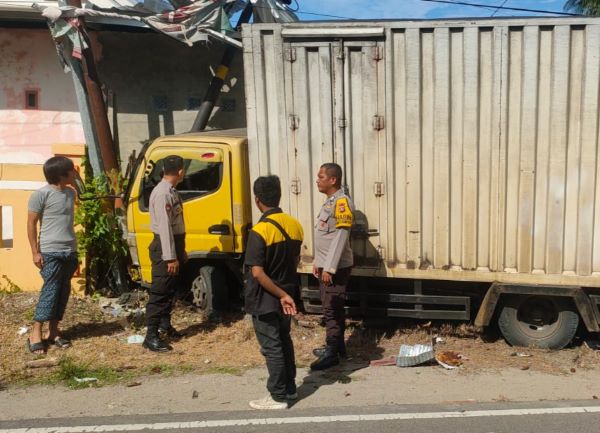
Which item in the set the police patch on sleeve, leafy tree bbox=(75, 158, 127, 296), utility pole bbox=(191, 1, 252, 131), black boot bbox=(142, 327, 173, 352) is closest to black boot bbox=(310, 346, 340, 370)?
the police patch on sleeve

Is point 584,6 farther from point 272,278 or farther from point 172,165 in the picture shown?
point 272,278

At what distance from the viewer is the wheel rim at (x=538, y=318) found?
6012 mm

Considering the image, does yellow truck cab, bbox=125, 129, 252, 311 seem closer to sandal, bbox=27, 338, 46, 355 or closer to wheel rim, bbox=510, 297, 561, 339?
sandal, bbox=27, 338, 46, 355

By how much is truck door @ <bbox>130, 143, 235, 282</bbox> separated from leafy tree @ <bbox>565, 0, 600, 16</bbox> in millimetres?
12555

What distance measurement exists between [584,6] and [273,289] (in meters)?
14.8

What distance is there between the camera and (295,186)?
20.4 ft

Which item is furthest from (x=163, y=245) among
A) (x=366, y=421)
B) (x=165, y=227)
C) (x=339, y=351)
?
(x=366, y=421)

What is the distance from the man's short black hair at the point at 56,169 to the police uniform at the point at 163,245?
0.80 m

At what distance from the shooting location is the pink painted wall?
387 inches

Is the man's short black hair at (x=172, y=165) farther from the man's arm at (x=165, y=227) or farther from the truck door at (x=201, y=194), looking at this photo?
the truck door at (x=201, y=194)

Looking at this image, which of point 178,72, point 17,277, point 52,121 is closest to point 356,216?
point 17,277

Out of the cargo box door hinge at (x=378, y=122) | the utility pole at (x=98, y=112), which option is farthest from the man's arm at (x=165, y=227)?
the utility pole at (x=98, y=112)

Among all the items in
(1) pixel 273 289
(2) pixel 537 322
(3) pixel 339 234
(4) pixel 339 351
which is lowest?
(4) pixel 339 351

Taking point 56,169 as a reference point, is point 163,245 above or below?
below
